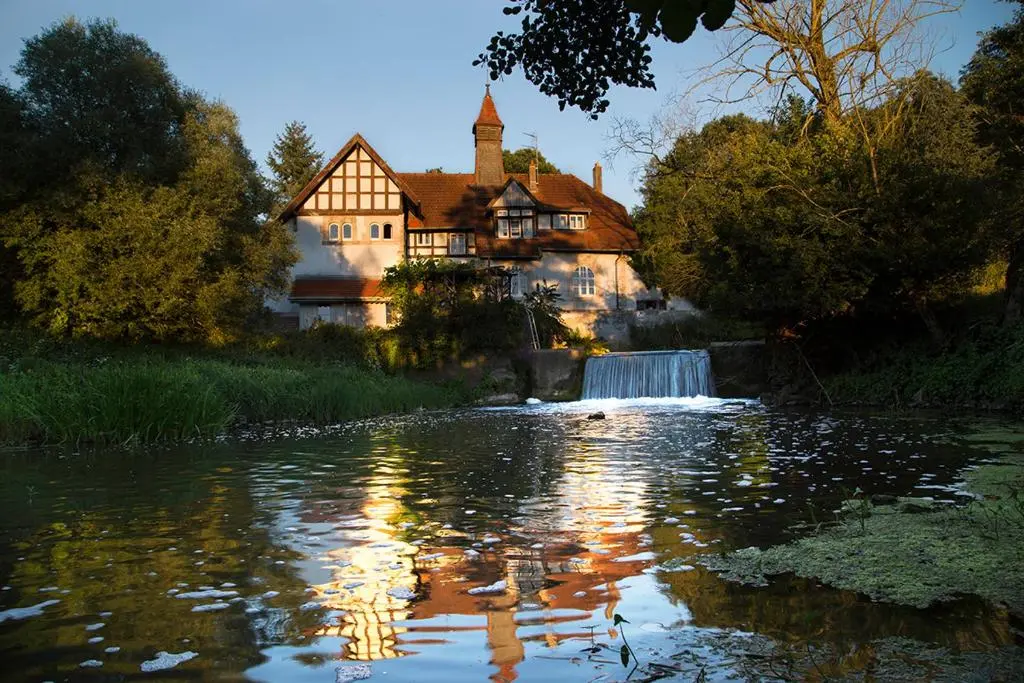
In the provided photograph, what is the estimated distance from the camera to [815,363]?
26578 mm

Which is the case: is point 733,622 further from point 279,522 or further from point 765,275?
point 765,275

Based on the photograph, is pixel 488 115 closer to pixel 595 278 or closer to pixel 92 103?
pixel 595 278

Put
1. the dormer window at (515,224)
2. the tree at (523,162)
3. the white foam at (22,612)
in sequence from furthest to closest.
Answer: the tree at (523,162)
the dormer window at (515,224)
the white foam at (22,612)

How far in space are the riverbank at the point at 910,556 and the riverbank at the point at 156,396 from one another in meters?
12.2

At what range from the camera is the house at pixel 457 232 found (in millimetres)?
46375

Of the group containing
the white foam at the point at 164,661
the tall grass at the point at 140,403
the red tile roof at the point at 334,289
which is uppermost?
the red tile roof at the point at 334,289

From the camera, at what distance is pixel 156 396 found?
15992 mm

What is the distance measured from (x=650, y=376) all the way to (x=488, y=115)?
84.3 feet

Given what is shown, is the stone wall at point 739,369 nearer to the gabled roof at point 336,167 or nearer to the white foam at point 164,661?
the gabled roof at point 336,167

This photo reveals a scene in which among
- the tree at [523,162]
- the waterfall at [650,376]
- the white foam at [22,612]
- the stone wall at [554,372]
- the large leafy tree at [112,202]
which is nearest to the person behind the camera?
the white foam at [22,612]

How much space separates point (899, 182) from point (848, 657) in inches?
785

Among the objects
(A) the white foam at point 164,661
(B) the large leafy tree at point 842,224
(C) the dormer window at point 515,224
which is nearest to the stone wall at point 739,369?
(B) the large leafy tree at point 842,224

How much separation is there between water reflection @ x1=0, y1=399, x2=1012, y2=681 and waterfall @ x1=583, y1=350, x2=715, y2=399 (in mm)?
17828

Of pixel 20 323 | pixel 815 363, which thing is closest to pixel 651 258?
pixel 815 363
